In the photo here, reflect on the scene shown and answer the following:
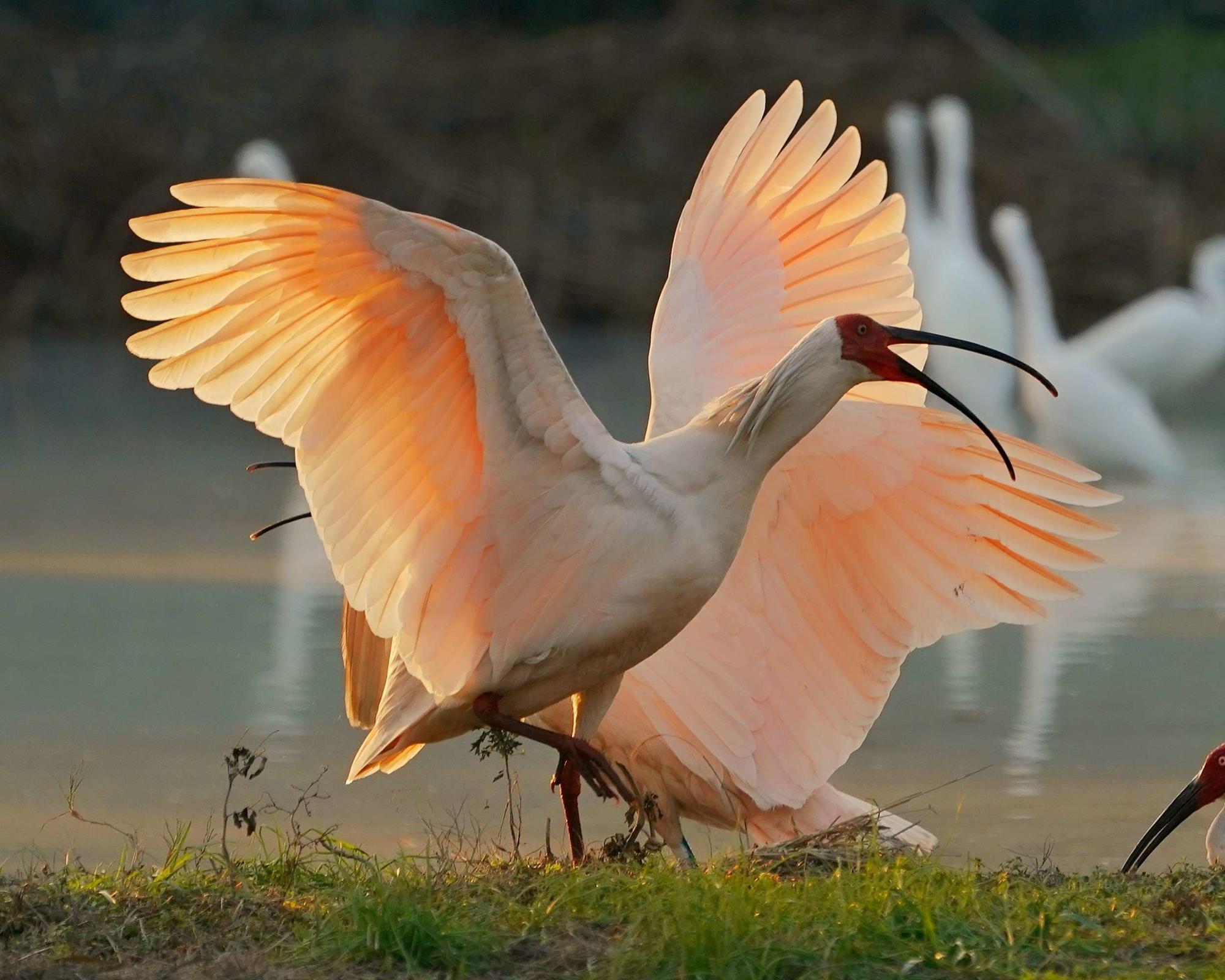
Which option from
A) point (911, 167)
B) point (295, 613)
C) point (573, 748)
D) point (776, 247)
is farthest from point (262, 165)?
point (573, 748)

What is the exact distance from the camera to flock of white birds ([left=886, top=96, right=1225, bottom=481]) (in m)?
11.0

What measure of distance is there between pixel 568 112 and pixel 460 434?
15347 millimetres

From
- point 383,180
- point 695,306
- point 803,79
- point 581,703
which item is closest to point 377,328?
point 581,703

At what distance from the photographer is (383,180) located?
17.7 meters

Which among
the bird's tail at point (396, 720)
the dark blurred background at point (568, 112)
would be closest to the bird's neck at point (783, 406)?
the bird's tail at point (396, 720)

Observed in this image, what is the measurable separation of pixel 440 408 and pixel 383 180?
45.0ft

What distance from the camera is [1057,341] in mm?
12008

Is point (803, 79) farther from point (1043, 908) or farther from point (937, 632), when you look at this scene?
point (1043, 908)

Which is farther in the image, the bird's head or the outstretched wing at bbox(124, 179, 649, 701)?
the bird's head

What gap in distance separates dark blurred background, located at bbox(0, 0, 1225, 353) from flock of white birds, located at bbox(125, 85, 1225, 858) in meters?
10.4

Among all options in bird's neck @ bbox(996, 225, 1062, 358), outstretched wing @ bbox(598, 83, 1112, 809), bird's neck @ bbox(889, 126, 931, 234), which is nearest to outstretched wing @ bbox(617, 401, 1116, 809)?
outstretched wing @ bbox(598, 83, 1112, 809)

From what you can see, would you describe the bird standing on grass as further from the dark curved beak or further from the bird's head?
the bird's head

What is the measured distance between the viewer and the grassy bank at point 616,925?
3.41m

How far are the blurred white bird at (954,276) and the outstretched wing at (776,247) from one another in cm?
638
